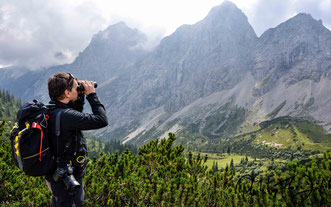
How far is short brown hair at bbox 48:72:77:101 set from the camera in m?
4.20

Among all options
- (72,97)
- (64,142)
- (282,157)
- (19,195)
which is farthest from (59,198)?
(282,157)

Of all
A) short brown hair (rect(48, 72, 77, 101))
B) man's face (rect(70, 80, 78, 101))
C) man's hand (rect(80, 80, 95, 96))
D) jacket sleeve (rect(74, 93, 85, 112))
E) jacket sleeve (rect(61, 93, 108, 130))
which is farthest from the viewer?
jacket sleeve (rect(74, 93, 85, 112))

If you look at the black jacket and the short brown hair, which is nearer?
the black jacket

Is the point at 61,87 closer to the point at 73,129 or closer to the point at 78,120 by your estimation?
the point at 78,120

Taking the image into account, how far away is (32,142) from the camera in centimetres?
371

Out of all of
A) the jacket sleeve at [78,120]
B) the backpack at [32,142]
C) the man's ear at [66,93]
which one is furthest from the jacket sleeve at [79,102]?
the backpack at [32,142]

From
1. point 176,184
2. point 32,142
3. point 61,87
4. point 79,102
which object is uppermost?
point 61,87

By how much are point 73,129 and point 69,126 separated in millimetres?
108

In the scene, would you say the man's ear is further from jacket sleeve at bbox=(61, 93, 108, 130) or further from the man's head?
jacket sleeve at bbox=(61, 93, 108, 130)

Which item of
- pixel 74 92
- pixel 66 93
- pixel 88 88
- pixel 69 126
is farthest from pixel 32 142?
pixel 88 88

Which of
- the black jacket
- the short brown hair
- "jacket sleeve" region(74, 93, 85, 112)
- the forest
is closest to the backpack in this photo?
the black jacket

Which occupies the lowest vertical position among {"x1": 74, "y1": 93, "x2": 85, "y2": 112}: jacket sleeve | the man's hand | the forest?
the forest

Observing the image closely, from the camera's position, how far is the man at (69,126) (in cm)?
402

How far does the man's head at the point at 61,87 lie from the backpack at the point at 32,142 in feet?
1.44
